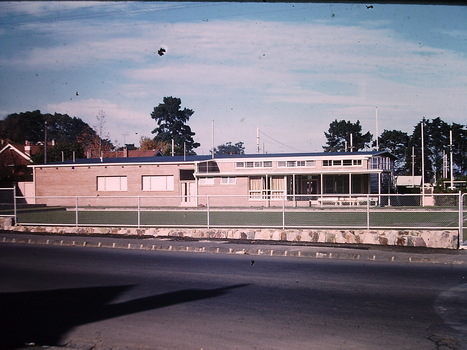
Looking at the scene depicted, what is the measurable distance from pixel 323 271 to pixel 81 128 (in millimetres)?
85721

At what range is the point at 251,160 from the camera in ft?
156

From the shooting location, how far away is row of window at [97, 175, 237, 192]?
46566 millimetres

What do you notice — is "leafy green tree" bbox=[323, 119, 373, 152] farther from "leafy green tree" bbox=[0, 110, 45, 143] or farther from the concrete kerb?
the concrete kerb

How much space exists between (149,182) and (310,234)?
110 feet

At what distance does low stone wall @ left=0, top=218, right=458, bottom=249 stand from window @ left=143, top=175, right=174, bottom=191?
1061 inches

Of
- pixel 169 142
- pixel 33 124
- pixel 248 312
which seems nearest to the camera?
pixel 248 312

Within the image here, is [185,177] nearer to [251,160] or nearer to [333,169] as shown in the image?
[251,160]

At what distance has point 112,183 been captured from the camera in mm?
48500

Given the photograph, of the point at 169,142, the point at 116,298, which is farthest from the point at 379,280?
the point at 169,142

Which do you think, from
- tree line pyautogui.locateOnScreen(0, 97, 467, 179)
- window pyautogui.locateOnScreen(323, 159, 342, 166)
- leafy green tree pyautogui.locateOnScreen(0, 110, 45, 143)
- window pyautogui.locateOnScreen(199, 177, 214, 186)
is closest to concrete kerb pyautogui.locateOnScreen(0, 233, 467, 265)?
leafy green tree pyautogui.locateOnScreen(0, 110, 45, 143)

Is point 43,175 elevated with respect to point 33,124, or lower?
lower

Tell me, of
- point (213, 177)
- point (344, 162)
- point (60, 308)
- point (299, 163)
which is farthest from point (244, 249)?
point (299, 163)

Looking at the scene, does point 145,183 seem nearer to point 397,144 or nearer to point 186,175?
point 186,175

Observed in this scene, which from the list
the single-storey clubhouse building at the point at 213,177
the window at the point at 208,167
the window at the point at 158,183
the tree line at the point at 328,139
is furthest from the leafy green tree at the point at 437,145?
the window at the point at 158,183
